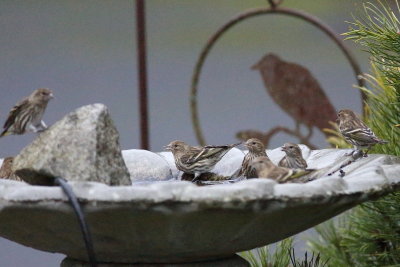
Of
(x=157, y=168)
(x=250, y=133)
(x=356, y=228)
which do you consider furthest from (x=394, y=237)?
(x=250, y=133)

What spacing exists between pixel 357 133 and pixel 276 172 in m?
0.46

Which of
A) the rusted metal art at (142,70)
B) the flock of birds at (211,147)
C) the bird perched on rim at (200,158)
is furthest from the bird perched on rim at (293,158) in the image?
the rusted metal art at (142,70)

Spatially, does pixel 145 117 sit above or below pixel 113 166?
above

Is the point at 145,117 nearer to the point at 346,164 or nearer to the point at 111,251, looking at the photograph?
the point at 346,164

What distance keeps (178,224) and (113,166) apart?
0.87 feet

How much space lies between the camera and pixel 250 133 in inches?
157

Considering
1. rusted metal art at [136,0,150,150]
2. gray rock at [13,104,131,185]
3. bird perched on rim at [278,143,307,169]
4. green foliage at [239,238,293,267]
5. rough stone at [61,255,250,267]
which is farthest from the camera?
rusted metal art at [136,0,150,150]

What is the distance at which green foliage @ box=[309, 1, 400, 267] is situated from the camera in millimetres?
2346

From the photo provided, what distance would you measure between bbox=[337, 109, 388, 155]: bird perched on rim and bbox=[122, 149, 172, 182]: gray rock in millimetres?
508

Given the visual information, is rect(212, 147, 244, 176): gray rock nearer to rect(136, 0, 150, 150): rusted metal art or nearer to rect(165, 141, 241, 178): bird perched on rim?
rect(165, 141, 241, 178): bird perched on rim

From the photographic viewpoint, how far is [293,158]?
7.36 feet

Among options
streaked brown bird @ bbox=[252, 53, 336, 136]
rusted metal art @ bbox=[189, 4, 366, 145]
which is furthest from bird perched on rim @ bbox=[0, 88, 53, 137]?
streaked brown bird @ bbox=[252, 53, 336, 136]

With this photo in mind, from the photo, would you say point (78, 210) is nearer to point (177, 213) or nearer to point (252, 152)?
point (177, 213)

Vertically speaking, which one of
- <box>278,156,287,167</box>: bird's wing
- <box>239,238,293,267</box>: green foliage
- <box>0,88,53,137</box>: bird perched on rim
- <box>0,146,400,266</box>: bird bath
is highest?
<box>0,88,53,137</box>: bird perched on rim
